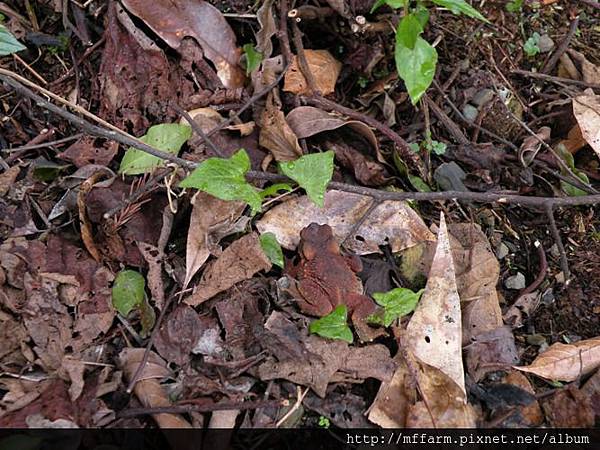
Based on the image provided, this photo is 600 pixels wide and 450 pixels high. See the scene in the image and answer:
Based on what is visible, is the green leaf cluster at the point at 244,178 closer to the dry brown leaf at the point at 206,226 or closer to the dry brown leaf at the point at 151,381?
the dry brown leaf at the point at 206,226

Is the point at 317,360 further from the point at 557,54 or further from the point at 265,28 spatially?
the point at 557,54

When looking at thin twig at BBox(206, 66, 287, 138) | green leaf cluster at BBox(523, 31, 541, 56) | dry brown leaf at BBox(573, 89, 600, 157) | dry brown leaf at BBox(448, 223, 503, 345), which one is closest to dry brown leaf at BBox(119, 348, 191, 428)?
thin twig at BBox(206, 66, 287, 138)

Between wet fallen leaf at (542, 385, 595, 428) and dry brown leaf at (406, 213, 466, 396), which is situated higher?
dry brown leaf at (406, 213, 466, 396)

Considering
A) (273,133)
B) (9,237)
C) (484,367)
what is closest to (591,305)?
(484,367)

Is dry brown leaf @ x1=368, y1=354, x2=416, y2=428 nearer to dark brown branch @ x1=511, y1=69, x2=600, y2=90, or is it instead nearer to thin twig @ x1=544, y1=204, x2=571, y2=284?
thin twig @ x1=544, y1=204, x2=571, y2=284

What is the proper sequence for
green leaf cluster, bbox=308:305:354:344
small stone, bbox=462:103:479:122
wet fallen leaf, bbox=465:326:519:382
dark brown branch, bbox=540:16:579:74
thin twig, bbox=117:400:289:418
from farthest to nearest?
dark brown branch, bbox=540:16:579:74 < small stone, bbox=462:103:479:122 < wet fallen leaf, bbox=465:326:519:382 < green leaf cluster, bbox=308:305:354:344 < thin twig, bbox=117:400:289:418

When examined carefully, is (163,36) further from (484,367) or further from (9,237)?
(484,367)

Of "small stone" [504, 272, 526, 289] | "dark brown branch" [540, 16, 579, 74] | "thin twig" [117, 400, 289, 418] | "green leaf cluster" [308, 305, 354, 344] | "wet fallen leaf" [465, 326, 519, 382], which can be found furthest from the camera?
Result: "dark brown branch" [540, 16, 579, 74]
